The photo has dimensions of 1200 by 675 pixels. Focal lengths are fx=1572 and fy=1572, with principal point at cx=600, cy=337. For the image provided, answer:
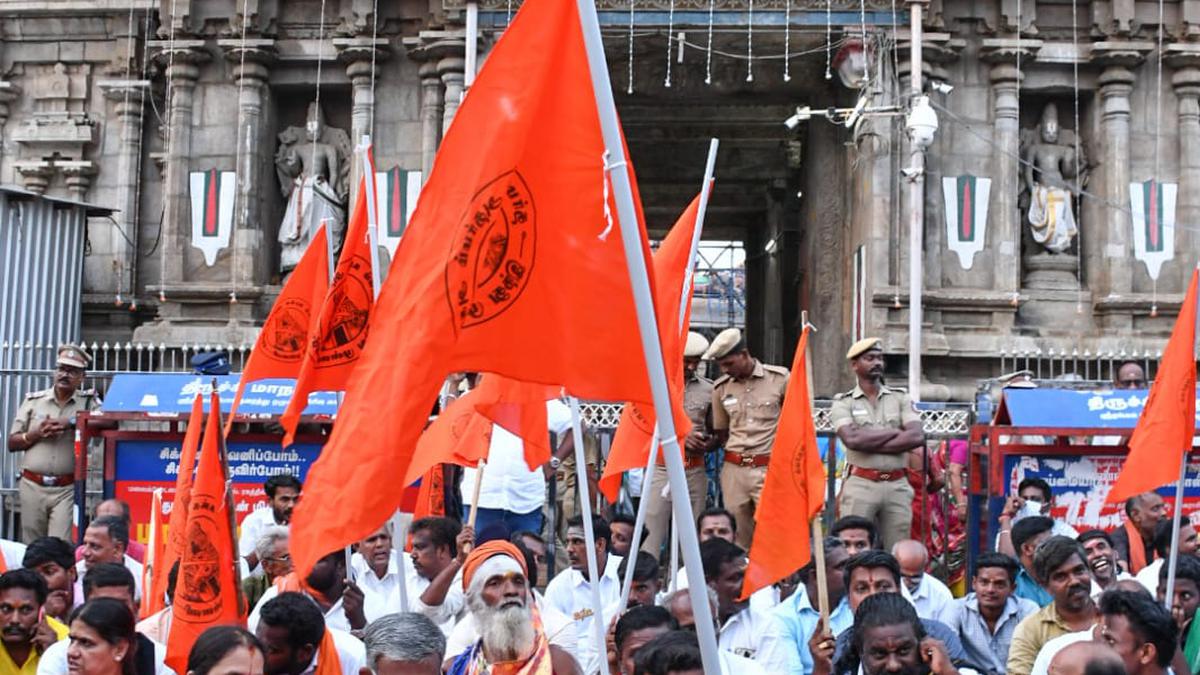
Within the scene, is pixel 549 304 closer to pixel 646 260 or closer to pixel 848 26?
pixel 646 260

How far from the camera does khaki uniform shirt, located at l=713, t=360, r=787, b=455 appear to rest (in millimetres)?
11289

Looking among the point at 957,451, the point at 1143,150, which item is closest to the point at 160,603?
the point at 957,451

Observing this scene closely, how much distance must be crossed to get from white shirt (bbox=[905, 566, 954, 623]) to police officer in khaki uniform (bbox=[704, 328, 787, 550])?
2828mm

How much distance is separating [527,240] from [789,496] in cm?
350

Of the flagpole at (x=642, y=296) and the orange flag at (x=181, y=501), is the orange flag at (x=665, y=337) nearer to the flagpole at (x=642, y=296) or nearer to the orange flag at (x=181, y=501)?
the orange flag at (x=181, y=501)

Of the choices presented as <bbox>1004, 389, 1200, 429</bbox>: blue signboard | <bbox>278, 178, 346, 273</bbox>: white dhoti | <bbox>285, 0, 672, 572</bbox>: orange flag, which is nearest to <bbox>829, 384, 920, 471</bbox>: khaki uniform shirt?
<bbox>1004, 389, 1200, 429</bbox>: blue signboard

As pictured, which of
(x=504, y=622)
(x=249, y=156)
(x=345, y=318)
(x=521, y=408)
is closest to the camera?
(x=504, y=622)

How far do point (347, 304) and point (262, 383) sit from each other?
4.67 m

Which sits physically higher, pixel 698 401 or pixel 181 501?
pixel 698 401

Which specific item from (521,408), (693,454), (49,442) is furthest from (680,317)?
(49,442)

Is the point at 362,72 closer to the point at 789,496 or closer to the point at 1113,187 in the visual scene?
the point at 1113,187

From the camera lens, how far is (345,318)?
8242 millimetres

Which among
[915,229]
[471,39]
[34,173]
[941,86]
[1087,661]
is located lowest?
[1087,661]

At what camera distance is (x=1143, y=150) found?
19344 mm
